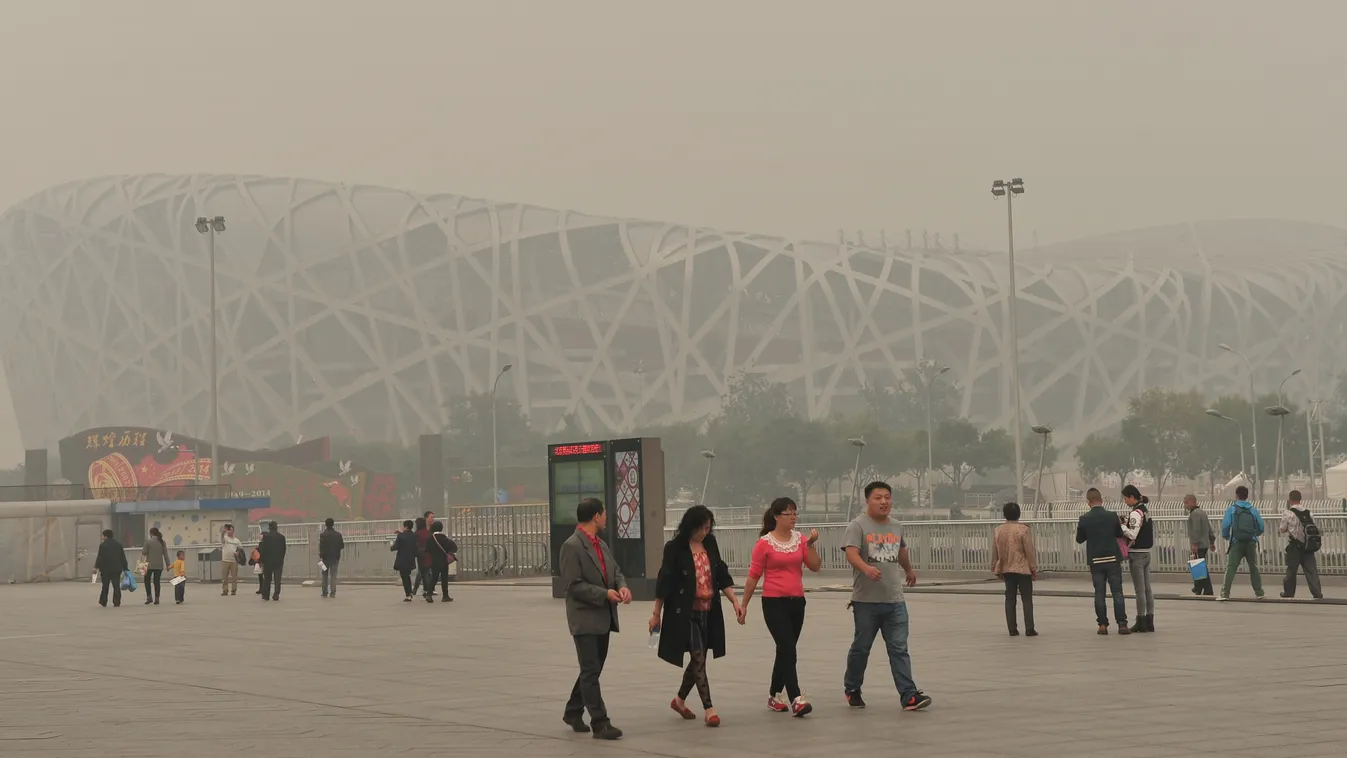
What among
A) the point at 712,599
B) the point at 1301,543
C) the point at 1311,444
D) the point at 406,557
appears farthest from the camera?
the point at 1311,444

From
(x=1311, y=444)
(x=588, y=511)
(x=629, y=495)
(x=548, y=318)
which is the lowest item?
(x=588, y=511)

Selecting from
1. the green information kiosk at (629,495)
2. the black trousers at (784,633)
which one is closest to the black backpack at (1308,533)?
the green information kiosk at (629,495)

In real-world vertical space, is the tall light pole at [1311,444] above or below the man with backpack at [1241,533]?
above

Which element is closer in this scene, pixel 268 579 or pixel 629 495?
pixel 629 495

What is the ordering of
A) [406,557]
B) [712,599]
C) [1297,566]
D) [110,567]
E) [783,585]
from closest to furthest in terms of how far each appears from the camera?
[712,599] < [783,585] < [1297,566] < [406,557] < [110,567]

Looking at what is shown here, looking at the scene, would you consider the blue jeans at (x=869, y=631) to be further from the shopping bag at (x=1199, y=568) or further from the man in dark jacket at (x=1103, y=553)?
the shopping bag at (x=1199, y=568)

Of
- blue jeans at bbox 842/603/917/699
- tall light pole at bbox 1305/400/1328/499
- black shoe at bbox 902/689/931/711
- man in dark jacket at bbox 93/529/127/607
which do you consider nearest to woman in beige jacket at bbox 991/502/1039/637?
blue jeans at bbox 842/603/917/699

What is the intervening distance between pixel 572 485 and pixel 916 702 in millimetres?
15766

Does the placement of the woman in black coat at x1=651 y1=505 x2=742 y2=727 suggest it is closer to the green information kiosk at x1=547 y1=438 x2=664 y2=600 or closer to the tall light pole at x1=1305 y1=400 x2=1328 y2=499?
the green information kiosk at x1=547 y1=438 x2=664 y2=600

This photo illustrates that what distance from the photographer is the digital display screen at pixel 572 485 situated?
25.8 metres

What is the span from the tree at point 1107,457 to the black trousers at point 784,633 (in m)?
81.8

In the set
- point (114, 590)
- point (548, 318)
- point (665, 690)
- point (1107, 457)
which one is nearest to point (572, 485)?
point (114, 590)

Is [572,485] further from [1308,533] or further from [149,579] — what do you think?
[1308,533]

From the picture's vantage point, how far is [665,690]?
12.9 m
